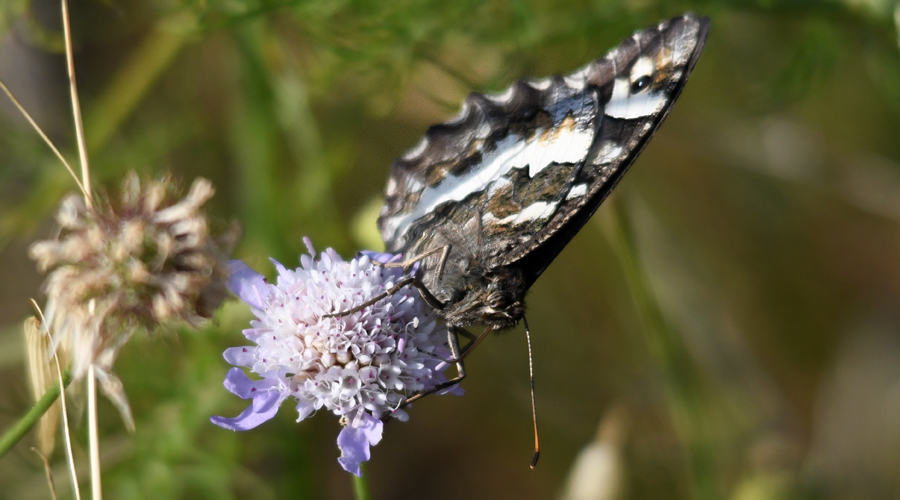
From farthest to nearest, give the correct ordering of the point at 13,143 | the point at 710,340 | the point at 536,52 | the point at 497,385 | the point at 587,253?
1. the point at 587,253
2. the point at 497,385
3. the point at 710,340
4. the point at 536,52
5. the point at 13,143

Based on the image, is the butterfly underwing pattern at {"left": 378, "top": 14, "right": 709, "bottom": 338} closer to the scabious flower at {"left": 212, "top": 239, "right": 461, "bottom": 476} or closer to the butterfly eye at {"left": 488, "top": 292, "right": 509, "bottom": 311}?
the butterfly eye at {"left": 488, "top": 292, "right": 509, "bottom": 311}

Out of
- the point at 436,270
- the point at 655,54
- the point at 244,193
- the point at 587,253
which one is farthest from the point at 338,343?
the point at 587,253

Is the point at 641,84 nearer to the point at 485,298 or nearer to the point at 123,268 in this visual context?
the point at 485,298

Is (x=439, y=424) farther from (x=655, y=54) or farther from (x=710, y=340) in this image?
(x=655, y=54)

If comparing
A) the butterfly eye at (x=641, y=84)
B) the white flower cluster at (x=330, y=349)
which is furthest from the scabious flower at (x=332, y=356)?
the butterfly eye at (x=641, y=84)

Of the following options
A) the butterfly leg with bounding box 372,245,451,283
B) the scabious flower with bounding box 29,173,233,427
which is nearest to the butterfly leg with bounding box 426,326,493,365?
the butterfly leg with bounding box 372,245,451,283

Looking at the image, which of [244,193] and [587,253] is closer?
[244,193]
